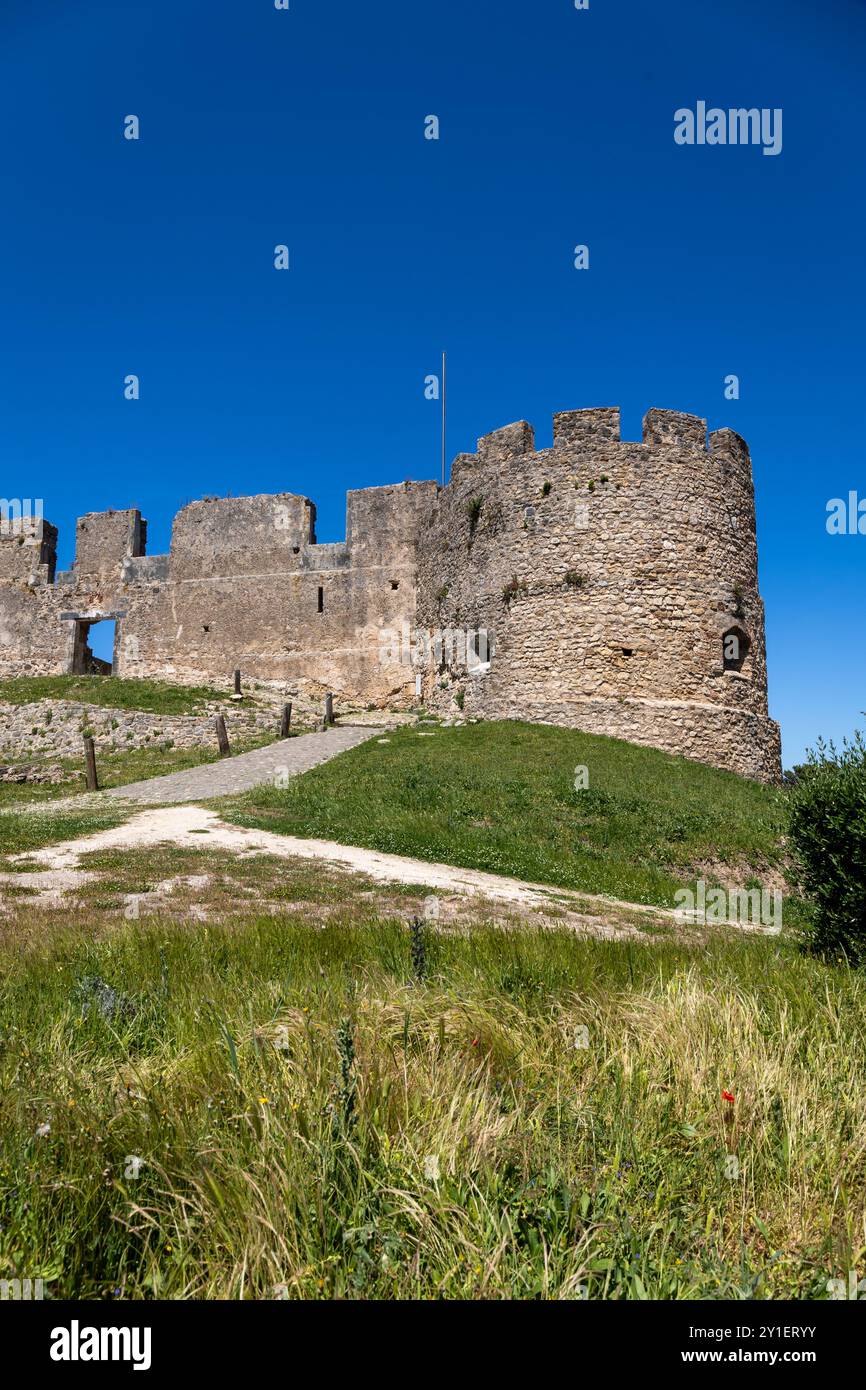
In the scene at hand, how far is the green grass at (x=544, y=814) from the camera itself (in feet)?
44.4

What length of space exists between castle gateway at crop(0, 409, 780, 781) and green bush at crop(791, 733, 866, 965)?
14.7m

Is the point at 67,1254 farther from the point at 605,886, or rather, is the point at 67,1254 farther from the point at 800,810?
the point at 605,886

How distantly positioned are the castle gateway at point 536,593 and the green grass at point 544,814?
3.43m

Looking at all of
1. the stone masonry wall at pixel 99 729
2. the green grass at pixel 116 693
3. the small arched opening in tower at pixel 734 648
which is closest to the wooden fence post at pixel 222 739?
the stone masonry wall at pixel 99 729

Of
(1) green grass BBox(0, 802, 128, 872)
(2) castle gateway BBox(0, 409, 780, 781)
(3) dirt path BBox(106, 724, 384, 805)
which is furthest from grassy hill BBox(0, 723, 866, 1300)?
(2) castle gateway BBox(0, 409, 780, 781)

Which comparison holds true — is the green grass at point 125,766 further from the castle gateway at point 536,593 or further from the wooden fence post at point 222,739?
the castle gateway at point 536,593

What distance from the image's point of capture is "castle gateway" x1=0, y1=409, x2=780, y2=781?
23.7 meters

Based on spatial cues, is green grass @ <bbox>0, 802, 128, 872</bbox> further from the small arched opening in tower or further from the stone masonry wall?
the small arched opening in tower

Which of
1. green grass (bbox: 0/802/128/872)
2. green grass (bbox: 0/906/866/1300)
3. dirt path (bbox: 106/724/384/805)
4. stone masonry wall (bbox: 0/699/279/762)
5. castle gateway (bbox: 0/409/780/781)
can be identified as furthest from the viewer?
stone masonry wall (bbox: 0/699/279/762)

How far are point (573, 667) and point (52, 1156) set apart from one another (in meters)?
22.0

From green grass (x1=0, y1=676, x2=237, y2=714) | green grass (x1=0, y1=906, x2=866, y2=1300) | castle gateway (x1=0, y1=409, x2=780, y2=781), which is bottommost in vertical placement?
green grass (x1=0, y1=906, x2=866, y2=1300)

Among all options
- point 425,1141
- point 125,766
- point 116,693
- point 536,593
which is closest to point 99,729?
point 116,693

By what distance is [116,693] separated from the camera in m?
28.8

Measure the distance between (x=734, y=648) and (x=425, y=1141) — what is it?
931 inches
